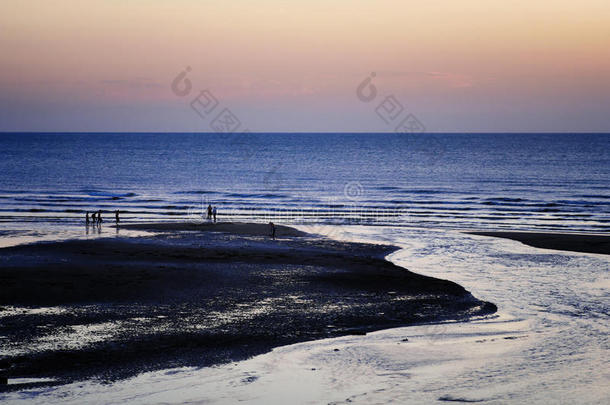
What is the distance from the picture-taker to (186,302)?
23000 mm

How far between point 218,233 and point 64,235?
30.4 feet

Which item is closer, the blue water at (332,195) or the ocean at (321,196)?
the ocean at (321,196)

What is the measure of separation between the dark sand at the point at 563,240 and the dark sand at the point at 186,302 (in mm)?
10270

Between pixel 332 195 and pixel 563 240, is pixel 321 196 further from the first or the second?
pixel 563 240

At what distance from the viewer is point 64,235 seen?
40.6 metres

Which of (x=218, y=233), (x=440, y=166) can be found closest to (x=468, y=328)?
(x=218, y=233)

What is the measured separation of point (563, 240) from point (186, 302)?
83.3 ft

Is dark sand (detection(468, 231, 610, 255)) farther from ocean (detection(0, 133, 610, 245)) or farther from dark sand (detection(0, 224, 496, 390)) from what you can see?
dark sand (detection(0, 224, 496, 390))

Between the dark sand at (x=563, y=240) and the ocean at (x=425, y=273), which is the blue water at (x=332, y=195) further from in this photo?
the dark sand at (x=563, y=240)

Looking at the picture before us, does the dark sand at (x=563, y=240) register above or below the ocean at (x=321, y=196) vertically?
below

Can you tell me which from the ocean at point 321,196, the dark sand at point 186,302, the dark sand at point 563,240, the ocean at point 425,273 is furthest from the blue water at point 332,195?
the dark sand at point 186,302

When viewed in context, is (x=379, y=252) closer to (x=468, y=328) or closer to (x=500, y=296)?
(x=500, y=296)

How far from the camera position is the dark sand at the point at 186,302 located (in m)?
17.3

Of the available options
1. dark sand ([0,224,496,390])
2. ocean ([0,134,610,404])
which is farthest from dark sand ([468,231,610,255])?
dark sand ([0,224,496,390])
